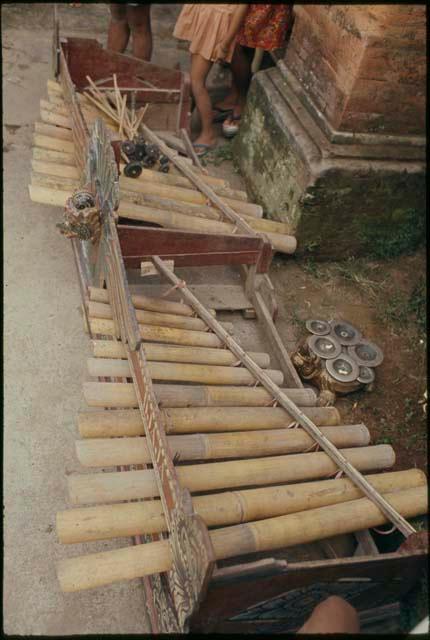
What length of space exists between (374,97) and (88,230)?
262cm

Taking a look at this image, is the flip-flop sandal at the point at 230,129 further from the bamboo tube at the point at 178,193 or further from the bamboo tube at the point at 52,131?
the bamboo tube at the point at 52,131

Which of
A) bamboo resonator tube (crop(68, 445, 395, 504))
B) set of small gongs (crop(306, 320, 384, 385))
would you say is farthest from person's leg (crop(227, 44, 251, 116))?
bamboo resonator tube (crop(68, 445, 395, 504))

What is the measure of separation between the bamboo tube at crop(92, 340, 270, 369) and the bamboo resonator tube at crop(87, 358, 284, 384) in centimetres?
5

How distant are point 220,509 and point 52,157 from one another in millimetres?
3622

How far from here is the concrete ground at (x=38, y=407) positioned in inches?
114

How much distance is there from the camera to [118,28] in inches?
268

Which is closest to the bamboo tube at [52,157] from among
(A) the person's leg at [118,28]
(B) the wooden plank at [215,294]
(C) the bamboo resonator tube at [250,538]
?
(B) the wooden plank at [215,294]

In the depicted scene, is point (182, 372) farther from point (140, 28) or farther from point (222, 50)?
point (140, 28)

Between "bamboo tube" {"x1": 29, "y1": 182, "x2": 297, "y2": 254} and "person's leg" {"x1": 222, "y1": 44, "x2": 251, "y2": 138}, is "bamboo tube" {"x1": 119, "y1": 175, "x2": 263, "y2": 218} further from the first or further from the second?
"person's leg" {"x1": 222, "y1": 44, "x2": 251, "y2": 138}

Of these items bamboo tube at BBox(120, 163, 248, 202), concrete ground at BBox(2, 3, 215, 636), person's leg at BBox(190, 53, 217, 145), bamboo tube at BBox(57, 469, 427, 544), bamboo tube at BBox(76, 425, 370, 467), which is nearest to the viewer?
bamboo tube at BBox(57, 469, 427, 544)

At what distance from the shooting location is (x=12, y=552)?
10.0 ft

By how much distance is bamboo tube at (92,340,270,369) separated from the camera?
322cm

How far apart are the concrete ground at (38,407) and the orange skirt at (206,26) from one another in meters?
2.03

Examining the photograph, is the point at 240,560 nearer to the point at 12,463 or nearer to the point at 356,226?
the point at 12,463
